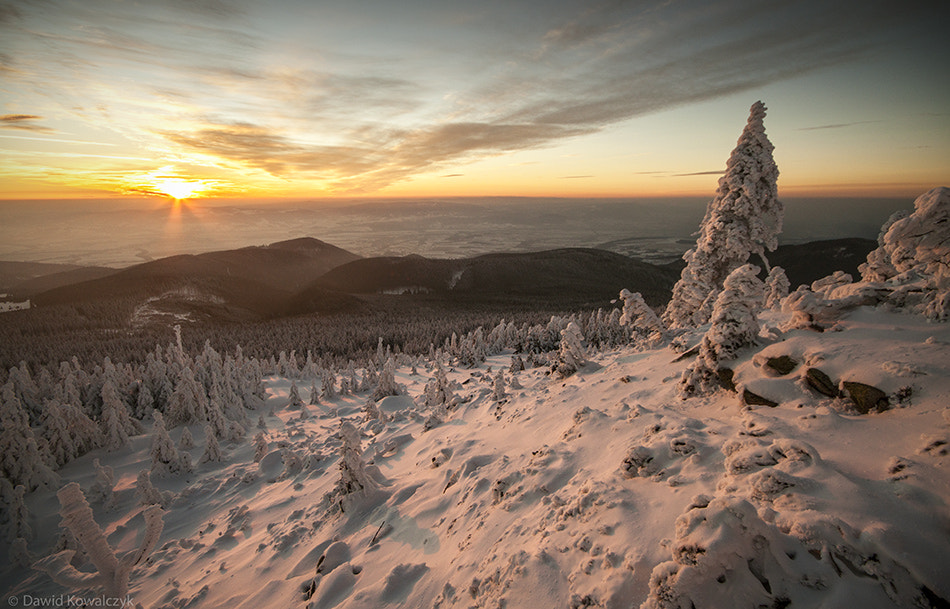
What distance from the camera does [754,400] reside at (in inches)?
351

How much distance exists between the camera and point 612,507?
6758 millimetres

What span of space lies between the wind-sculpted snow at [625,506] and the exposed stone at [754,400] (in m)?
0.16

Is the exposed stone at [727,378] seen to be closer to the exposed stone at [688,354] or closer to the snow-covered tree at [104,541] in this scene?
the exposed stone at [688,354]

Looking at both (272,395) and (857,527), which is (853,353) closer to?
(857,527)

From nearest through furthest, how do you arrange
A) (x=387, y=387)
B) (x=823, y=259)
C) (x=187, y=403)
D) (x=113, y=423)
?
1. (x=113, y=423)
2. (x=187, y=403)
3. (x=387, y=387)
4. (x=823, y=259)

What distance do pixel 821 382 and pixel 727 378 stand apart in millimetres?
2160

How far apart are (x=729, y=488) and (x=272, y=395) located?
44.4 metres

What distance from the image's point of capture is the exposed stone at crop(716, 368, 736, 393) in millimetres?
9893

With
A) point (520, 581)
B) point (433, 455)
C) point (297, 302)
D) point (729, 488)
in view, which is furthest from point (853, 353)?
point (297, 302)

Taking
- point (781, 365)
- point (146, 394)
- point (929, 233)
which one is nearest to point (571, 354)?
point (781, 365)

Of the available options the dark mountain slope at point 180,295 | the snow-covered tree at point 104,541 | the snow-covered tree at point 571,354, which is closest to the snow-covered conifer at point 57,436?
the snow-covered tree at point 104,541

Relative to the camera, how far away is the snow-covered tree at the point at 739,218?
19.5 metres

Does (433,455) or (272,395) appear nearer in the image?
(433,455)

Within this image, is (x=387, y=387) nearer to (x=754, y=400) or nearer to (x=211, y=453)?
(x=211, y=453)
